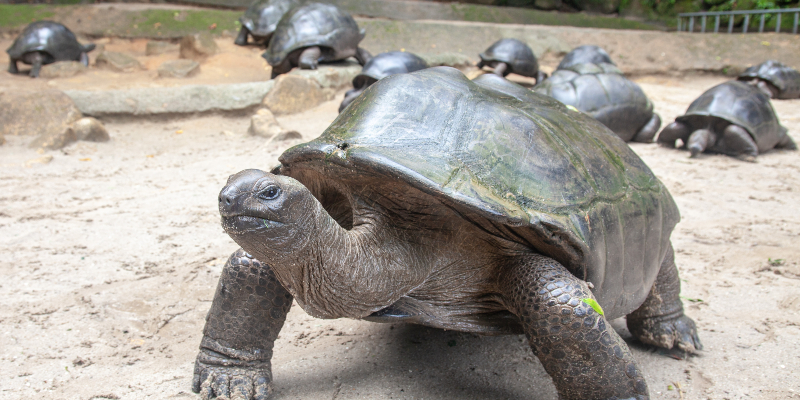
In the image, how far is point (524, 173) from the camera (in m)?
1.96

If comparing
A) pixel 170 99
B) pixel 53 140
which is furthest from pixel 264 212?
pixel 170 99

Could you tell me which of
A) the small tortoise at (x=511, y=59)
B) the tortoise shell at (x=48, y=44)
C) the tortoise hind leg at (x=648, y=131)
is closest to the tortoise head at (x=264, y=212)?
the tortoise hind leg at (x=648, y=131)

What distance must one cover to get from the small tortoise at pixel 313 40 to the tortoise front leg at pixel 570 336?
7.34 metres

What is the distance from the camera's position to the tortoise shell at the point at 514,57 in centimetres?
987

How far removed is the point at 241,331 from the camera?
2.12 m

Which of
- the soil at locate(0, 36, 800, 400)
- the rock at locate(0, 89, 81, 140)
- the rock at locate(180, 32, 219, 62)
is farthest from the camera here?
the rock at locate(180, 32, 219, 62)

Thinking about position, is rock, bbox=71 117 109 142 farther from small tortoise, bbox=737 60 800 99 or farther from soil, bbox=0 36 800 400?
small tortoise, bbox=737 60 800 99

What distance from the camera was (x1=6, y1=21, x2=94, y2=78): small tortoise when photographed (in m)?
9.20

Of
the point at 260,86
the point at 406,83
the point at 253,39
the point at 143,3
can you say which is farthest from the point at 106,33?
the point at 406,83

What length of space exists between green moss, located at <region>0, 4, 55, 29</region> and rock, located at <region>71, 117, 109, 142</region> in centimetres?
686

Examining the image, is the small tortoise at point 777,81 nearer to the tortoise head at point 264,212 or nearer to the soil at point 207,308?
the soil at point 207,308

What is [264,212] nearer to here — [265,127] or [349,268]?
[349,268]

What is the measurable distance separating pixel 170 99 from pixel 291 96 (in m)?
1.50

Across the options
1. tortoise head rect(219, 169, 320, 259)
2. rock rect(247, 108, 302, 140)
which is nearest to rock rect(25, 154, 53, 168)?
rock rect(247, 108, 302, 140)
